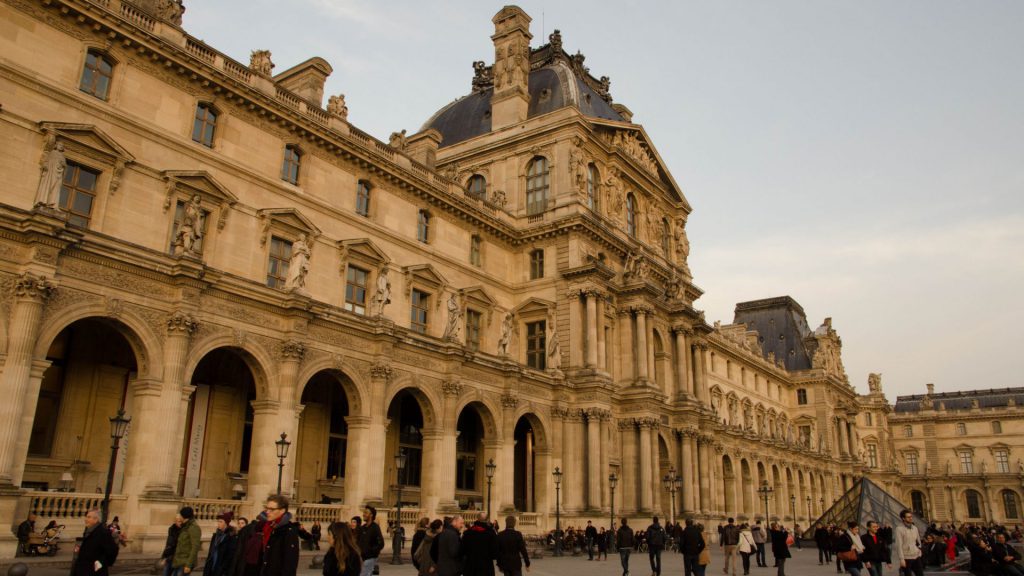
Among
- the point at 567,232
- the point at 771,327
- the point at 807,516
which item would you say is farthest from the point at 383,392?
the point at 771,327

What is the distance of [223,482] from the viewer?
27234 mm

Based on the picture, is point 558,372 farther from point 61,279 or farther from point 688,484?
point 61,279

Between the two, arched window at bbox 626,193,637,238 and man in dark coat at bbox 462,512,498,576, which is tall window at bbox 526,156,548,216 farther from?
man in dark coat at bbox 462,512,498,576

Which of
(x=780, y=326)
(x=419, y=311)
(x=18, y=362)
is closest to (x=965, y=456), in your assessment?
(x=780, y=326)

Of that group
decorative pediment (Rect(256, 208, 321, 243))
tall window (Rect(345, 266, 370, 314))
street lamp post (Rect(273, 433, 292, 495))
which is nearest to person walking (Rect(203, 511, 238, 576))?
street lamp post (Rect(273, 433, 292, 495))

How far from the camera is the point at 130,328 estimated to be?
2170cm

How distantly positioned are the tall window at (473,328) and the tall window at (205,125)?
14930 mm

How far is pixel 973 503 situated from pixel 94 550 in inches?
4260

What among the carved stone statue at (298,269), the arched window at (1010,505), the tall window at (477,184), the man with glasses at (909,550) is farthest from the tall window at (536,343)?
the arched window at (1010,505)

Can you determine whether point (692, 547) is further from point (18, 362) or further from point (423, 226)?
point (423, 226)

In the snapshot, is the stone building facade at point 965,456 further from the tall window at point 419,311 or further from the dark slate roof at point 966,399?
the tall window at point 419,311

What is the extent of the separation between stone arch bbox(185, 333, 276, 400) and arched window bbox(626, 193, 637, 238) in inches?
1055

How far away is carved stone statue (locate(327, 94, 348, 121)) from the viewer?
33.4 metres

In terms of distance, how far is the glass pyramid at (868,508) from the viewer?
4303 cm
